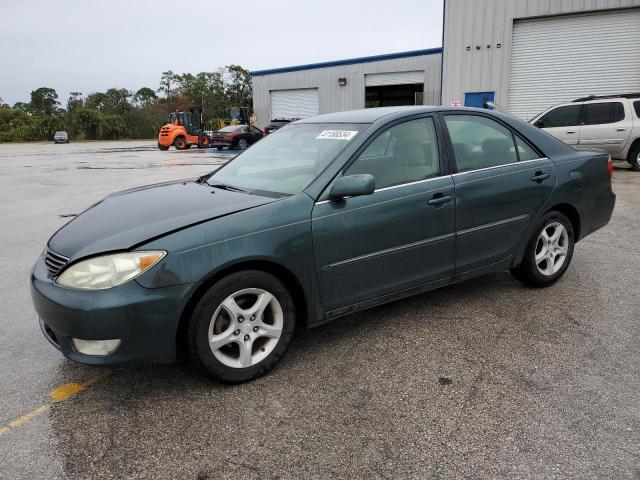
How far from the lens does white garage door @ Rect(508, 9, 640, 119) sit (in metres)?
17.1

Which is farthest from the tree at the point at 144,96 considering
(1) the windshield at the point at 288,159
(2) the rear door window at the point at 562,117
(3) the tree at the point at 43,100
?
(1) the windshield at the point at 288,159

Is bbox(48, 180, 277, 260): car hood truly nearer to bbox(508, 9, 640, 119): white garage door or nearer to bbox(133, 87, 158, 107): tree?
bbox(508, 9, 640, 119): white garage door

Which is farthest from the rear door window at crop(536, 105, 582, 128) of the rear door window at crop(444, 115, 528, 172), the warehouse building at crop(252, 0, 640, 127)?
the rear door window at crop(444, 115, 528, 172)

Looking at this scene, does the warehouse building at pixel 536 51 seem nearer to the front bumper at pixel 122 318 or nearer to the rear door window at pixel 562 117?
the rear door window at pixel 562 117

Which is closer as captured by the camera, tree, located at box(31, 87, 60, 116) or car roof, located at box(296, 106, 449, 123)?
car roof, located at box(296, 106, 449, 123)

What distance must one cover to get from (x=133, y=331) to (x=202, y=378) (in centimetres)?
62

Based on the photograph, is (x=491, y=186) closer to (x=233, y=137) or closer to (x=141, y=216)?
(x=141, y=216)

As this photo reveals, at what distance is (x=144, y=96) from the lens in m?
92.8

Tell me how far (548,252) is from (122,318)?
3.39 metres

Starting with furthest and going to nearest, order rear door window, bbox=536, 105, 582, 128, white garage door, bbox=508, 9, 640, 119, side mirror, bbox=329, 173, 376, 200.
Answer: white garage door, bbox=508, 9, 640, 119
rear door window, bbox=536, 105, 582, 128
side mirror, bbox=329, 173, 376, 200

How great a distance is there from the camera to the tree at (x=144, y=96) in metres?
85.1

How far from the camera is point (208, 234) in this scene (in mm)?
2650

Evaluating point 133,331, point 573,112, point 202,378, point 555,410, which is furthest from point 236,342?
point 573,112

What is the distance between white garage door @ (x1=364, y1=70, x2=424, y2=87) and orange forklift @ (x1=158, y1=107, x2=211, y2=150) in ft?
34.7
